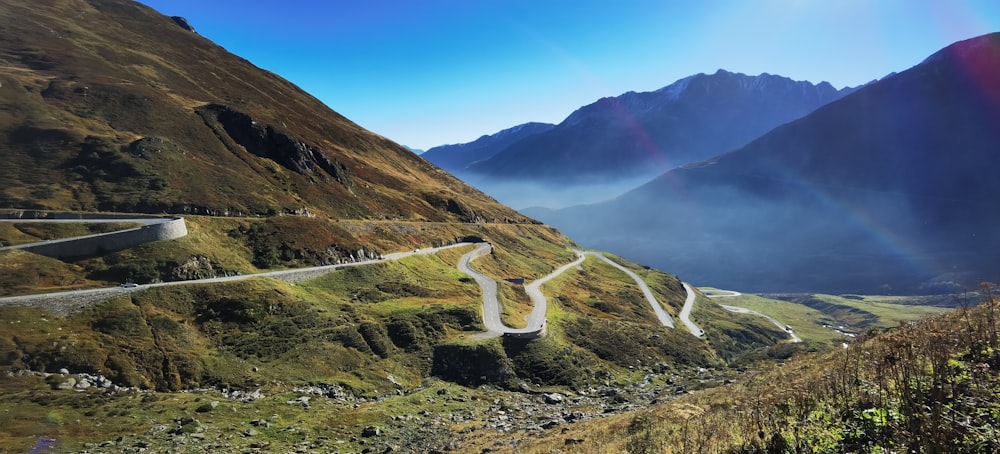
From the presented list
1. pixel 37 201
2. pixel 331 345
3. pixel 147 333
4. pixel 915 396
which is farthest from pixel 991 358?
pixel 37 201

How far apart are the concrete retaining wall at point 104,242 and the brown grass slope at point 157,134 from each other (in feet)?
70.9

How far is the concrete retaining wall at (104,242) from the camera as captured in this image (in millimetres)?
45812

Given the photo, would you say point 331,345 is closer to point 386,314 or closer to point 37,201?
point 386,314

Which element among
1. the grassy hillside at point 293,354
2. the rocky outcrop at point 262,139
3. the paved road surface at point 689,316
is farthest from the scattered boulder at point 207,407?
the paved road surface at point 689,316

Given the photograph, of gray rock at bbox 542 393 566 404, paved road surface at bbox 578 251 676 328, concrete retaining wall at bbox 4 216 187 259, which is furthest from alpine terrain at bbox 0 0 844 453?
paved road surface at bbox 578 251 676 328

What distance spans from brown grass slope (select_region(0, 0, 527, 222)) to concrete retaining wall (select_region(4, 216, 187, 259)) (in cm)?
2162

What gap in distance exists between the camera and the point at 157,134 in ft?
306

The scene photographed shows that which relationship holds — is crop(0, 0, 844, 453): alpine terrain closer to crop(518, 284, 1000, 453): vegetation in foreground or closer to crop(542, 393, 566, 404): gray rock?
crop(542, 393, 566, 404): gray rock

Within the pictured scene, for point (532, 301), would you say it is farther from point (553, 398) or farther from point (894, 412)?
point (894, 412)

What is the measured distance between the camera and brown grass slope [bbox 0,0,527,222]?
7269cm

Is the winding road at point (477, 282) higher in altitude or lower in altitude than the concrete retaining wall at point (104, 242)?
lower

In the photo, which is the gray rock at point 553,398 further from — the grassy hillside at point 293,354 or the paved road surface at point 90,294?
the paved road surface at point 90,294

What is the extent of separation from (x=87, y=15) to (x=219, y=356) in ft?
598

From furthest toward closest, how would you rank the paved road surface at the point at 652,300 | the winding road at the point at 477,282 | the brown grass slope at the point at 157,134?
the paved road surface at the point at 652,300, the brown grass slope at the point at 157,134, the winding road at the point at 477,282
